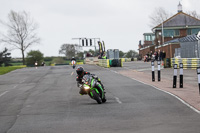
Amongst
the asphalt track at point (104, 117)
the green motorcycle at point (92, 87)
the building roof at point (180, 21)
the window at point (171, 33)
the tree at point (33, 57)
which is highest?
the building roof at point (180, 21)

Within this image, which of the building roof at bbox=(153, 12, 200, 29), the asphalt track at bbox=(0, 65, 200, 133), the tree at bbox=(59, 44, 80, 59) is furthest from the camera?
the tree at bbox=(59, 44, 80, 59)

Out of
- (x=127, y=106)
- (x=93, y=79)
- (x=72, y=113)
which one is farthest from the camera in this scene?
(x=93, y=79)

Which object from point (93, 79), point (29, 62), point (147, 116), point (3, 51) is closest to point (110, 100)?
point (93, 79)

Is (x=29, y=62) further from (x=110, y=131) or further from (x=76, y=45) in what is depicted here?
(x=110, y=131)

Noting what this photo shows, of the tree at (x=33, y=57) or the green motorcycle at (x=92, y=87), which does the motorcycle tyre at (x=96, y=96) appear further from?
the tree at (x=33, y=57)

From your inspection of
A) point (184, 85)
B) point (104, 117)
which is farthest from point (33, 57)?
point (104, 117)

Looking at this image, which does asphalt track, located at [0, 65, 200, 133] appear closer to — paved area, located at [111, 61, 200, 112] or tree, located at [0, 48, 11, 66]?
paved area, located at [111, 61, 200, 112]

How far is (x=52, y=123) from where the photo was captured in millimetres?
9336

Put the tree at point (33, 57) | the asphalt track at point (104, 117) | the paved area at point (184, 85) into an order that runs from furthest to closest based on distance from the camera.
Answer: the tree at point (33, 57) < the paved area at point (184, 85) < the asphalt track at point (104, 117)

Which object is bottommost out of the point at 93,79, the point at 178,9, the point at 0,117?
the point at 0,117

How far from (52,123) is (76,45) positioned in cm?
16389

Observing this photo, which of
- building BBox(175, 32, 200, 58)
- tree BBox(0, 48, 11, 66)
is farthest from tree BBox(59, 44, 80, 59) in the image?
building BBox(175, 32, 200, 58)

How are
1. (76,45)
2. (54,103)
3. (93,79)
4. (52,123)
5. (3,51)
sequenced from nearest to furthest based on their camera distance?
(52,123) < (93,79) < (54,103) < (3,51) < (76,45)

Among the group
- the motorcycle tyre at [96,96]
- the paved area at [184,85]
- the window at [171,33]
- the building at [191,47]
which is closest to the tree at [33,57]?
the window at [171,33]
